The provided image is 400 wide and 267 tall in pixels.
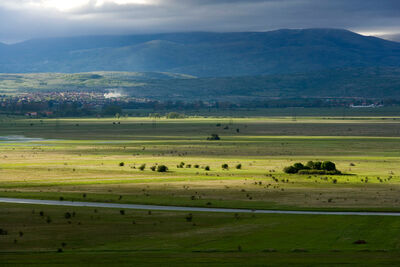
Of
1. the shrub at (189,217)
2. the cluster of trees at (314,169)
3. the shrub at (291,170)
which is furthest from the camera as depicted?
the shrub at (291,170)

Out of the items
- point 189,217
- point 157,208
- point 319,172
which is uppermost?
point 189,217

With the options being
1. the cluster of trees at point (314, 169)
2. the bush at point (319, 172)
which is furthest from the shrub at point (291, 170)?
the bush at point (319, 172)

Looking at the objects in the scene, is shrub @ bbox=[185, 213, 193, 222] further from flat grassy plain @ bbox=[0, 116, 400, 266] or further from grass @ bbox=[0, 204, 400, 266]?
flat grassy plain @ bbox=[0, 116, 400, 266]

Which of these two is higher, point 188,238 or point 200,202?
point 188,238

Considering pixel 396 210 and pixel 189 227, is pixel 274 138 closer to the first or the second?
pixel 396 210

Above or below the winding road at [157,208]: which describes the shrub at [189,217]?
above

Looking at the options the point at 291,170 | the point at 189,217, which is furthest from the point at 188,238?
the point at 291,170

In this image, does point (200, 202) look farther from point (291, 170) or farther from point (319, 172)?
point (319, 172)

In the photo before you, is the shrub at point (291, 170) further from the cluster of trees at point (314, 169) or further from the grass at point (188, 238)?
the grass at point (188, 238)

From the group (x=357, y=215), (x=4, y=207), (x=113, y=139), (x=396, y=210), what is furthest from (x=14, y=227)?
(x=113, y=139)

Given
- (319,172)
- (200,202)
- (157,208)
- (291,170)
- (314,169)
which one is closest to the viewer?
(157,208)
